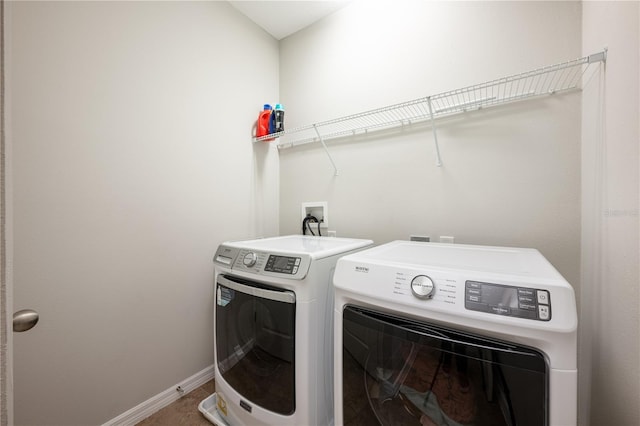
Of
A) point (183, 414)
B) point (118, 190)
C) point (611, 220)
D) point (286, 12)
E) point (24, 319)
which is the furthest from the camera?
point (286, 12)

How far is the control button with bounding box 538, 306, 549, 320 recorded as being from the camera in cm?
62

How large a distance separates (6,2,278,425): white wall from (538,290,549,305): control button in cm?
171

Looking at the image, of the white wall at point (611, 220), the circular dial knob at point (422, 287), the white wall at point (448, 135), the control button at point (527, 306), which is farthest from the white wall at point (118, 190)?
the white wall at point (611, 220)

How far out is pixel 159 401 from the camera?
1.50 metres

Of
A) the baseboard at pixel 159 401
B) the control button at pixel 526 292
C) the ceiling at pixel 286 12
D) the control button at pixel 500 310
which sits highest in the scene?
the ceiling at pixel 286 12

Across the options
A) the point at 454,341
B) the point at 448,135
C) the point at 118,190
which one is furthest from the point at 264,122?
the point at 454,341

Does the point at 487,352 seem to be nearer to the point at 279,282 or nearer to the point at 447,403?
the point at 447,403

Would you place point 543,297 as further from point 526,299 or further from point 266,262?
point 266,262

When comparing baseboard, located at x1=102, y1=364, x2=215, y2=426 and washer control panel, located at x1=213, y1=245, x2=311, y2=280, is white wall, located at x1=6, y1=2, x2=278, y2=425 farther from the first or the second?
washer control panel, located at x1=213, y1=245, x2=311, y2=280

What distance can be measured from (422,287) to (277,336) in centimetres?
71

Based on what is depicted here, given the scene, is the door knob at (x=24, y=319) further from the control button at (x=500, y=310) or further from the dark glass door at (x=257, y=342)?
the control button at (x=500, y=310)

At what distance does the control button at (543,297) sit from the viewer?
25.1 inches

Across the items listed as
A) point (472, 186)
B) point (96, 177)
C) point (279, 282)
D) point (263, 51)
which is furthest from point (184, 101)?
point (472, 186)

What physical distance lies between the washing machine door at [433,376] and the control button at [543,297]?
0.42 ft
